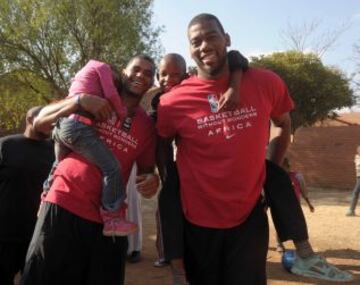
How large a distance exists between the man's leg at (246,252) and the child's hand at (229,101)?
55 centimetres

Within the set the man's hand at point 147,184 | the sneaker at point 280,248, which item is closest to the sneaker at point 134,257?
the sneaker at point 280,248

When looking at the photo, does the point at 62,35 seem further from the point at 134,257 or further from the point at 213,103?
the point at 213,103

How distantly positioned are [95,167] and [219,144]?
2.26 ft

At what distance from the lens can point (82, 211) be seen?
8.91ft

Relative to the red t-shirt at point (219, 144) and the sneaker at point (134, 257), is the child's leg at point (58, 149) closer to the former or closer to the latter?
the red t-shirt at point (219, 144)

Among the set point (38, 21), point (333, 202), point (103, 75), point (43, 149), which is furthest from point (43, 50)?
point (103, 75)

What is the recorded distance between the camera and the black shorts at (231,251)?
2.66m

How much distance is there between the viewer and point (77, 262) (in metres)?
2.75

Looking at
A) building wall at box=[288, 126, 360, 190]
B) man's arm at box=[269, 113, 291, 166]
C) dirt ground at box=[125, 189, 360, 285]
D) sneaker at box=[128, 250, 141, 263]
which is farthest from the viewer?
building wall at box=[288, 126, 360, 190]

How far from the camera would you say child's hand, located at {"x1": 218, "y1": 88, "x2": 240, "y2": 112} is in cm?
259

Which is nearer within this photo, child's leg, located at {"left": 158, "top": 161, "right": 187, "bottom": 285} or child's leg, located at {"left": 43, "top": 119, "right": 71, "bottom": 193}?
child's leg, located at {"left": 158, "top": 161, "right": 187, "bottom": 285}

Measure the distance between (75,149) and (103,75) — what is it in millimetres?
447

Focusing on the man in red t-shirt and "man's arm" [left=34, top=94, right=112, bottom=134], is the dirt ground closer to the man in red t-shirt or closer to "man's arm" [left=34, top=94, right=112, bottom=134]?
the man in red t-shirt

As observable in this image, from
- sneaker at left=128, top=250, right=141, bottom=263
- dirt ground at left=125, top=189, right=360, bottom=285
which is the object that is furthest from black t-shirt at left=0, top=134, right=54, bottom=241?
sneaker at left=128, top=250, right=141, bottom=263
